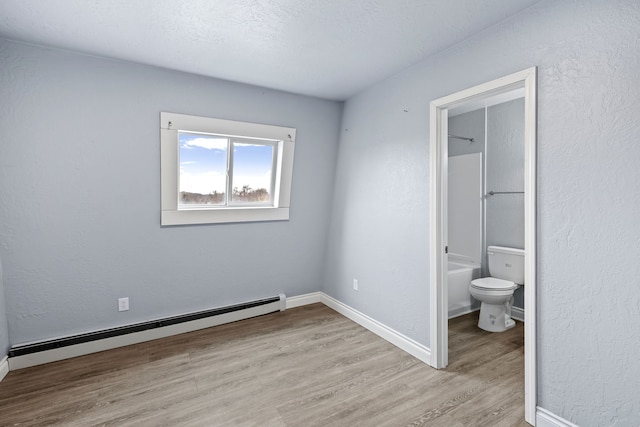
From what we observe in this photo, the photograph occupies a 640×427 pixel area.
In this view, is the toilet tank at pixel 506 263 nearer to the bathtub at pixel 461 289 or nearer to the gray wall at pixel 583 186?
the bathtub at pixel 461 289

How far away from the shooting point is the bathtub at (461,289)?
A: 11.5 ft

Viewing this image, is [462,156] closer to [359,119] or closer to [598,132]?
[359,119]

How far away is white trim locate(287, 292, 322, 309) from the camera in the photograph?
12.2ft

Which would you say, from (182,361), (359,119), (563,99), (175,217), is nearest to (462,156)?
(359,119)

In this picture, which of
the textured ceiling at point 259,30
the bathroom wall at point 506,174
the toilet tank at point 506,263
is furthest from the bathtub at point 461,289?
the textured ceiling at point 259,30

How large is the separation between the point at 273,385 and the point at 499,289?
2.27 metres

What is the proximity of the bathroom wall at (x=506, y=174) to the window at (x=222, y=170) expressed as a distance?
2356mm

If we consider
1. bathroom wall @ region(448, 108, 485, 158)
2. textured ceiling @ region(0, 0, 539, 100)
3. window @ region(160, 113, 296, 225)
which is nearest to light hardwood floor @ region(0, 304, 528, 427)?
window @ region(160, 113, 296, 225)

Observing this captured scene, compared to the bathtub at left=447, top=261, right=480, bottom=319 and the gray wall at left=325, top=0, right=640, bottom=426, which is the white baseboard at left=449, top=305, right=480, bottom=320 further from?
the gray wall at left=325, top=0, right=640, bottom=426

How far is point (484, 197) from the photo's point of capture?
3.79 metres

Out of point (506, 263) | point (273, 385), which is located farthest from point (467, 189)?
point (273, 385)

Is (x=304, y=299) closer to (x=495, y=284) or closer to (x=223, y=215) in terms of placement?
(x=223, y=215)

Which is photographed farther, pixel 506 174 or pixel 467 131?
pixel 467 131

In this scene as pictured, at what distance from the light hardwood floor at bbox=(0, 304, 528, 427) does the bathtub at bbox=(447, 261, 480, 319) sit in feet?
1.71
